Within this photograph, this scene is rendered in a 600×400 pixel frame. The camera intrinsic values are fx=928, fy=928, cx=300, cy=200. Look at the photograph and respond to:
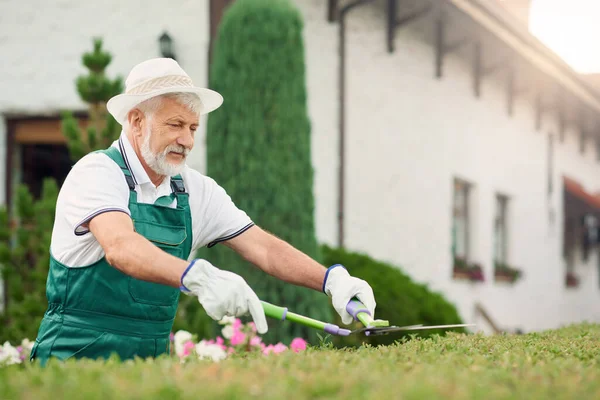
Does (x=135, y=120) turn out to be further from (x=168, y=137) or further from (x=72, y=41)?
(x=72, y=41)

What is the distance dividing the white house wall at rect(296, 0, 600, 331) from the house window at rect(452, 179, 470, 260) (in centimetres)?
14

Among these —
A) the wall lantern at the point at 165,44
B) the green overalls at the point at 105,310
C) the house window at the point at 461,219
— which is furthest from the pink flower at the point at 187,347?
the house window at the point at 461,219

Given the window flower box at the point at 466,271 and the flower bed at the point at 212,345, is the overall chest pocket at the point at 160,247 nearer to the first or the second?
the flower bed at the point at 212,345

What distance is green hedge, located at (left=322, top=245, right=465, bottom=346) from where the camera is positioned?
8477 millimetres

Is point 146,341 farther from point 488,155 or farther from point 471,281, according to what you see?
point 488,155

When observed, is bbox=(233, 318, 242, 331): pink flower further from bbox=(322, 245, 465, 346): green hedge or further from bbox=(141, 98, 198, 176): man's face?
bbox=(141, 98, 198, 176): man's face

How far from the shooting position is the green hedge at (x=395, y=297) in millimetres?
8477

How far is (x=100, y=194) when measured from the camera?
3.35 metres

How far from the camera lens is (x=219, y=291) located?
2.90 meters

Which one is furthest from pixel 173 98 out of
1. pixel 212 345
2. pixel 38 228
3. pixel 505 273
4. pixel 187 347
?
pixel 505 273

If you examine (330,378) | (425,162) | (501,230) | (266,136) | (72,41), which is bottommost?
(330,378)

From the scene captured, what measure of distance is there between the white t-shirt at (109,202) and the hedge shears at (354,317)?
0.65 metres

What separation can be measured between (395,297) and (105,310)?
17.8ft

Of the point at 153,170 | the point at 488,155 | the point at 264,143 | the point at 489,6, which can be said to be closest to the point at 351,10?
the point at 489,6
